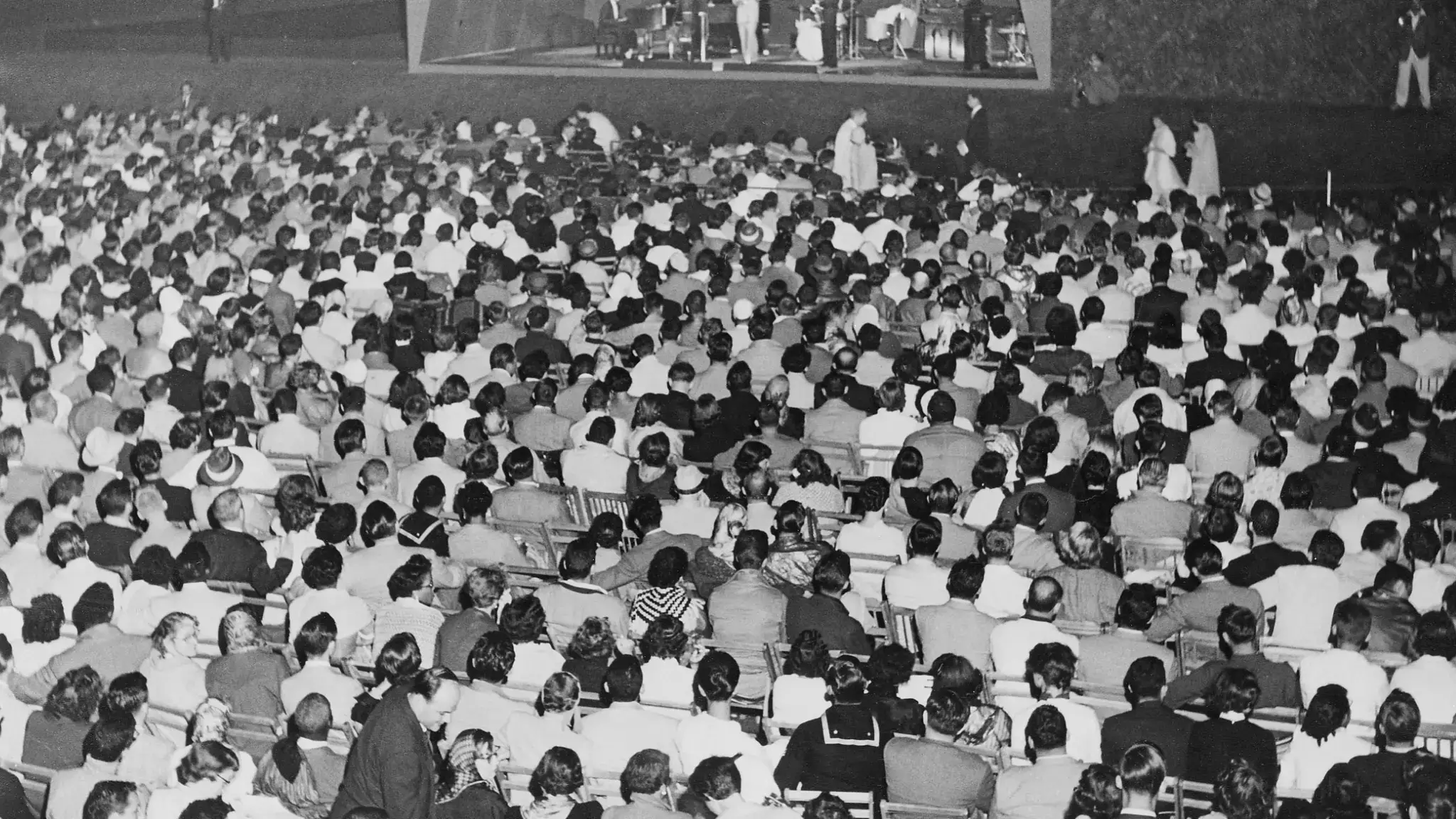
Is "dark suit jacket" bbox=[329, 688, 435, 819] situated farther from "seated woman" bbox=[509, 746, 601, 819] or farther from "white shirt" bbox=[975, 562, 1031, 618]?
"white shirt" bbox=[975, 562, 1031, 618]

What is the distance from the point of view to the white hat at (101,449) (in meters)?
9.45

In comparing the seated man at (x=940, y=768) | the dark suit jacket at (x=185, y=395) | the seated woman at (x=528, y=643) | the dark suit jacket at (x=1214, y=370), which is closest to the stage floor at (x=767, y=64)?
the dark suit jacket at (x=1214, y=370)

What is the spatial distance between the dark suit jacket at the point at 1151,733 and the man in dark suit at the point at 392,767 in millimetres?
2284

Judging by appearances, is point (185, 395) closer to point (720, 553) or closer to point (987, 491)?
point (720, 553)

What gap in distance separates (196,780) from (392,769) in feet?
1.97

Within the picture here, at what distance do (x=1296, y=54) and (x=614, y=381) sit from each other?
1467 centimetres

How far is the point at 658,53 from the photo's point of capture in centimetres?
2373

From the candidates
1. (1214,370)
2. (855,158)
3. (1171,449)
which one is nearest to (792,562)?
(1171,449)

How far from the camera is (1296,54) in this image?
72.6ft

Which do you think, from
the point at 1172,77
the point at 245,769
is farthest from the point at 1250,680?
the point at 1172,77

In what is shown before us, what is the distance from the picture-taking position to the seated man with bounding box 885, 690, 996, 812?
5.75m

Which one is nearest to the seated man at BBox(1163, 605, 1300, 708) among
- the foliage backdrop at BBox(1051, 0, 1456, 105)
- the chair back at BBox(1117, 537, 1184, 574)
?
the chair back at BBox(1117, 537, 1184, 574)

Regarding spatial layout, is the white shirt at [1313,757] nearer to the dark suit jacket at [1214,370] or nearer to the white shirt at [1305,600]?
the white shirt at [1305,600]

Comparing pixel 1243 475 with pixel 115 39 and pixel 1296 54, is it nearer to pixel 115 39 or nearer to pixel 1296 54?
pixel 1296 54
